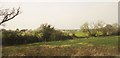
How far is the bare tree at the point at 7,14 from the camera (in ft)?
13.2

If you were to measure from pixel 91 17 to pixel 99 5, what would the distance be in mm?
241

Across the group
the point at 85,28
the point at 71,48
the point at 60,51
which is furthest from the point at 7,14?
the point at 85,28

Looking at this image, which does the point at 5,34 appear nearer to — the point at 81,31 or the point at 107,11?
the point at 81,31

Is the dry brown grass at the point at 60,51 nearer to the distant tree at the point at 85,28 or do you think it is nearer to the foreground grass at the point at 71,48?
the foreground grass at the point at 71,48

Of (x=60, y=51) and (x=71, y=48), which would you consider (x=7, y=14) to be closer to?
(x=60, y=51)

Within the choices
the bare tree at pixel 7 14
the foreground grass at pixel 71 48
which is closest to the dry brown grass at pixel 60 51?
the foreground grass at pixel 71 48

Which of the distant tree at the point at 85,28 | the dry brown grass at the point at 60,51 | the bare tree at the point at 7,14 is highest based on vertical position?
the bare tree at the point at 7,14

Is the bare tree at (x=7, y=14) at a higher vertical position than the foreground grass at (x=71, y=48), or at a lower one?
higher

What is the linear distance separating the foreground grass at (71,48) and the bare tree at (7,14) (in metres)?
0.49

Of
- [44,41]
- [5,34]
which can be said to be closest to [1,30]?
[5,34]

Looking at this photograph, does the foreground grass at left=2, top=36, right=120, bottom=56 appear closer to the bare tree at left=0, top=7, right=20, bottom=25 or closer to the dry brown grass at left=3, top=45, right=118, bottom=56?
the dry brown grass at left=3, top=45, right=118, bottom=56

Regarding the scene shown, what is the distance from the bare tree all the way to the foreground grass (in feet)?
1.60

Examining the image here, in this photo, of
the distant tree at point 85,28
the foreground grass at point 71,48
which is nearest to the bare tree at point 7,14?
the foreground grass at point 71,48

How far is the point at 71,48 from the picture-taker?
4.01m
